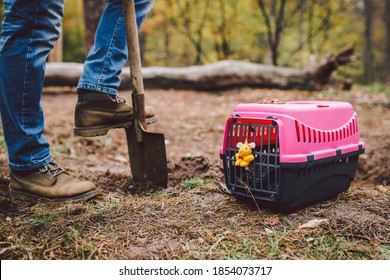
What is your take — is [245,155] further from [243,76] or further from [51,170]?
[243,76]

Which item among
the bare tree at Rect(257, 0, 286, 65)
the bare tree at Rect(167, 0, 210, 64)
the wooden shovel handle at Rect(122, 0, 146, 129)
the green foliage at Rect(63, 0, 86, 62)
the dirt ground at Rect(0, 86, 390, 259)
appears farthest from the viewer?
the green foliage at Rect(63, 0, 86, 62)

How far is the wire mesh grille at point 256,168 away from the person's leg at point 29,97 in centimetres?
72

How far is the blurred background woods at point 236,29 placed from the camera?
9.28 m

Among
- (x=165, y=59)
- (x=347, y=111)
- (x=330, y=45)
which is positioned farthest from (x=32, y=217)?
(x=330, y=45)

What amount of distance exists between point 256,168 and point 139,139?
0.71 m

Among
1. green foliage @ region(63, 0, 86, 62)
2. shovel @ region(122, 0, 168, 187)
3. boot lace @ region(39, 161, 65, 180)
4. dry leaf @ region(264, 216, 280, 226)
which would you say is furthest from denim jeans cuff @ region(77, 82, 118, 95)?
green foliage @ region(63, 0, 86, 62)

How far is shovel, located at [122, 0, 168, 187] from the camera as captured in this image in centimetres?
205

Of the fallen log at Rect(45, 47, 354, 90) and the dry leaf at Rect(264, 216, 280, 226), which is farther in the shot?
the fallen log at Rect(45, 47, 354, 90)

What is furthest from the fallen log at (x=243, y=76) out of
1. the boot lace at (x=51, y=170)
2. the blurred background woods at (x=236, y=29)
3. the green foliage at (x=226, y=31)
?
the boot lace at (x=51, y=170)

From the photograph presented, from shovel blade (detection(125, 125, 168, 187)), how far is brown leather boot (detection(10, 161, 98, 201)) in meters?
0.35

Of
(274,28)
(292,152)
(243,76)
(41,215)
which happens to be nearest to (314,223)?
(292,152)

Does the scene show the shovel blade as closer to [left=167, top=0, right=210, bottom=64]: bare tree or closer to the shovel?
the shovel
